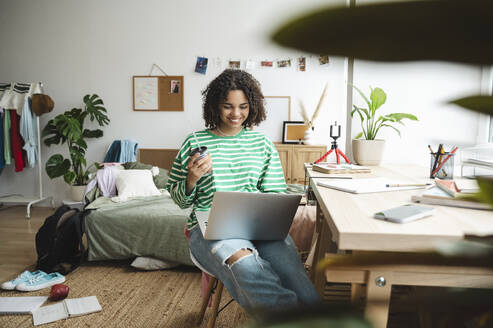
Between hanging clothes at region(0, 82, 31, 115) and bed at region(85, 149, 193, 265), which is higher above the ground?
hanging clothes at region(0, 82, 31, 115)

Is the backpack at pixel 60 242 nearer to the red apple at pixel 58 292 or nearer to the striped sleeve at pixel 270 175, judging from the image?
the red apple at pixel 58 292

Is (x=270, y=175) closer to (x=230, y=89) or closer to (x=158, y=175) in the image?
(x=230, y=89)

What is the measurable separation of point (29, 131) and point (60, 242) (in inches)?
86.6

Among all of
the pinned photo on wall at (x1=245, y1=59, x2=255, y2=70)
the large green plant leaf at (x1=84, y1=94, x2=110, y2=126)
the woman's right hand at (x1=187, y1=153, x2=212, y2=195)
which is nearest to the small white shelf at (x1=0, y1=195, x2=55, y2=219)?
the large green plant leaf at (x1=84, y1=94, x2=110, y2=126)

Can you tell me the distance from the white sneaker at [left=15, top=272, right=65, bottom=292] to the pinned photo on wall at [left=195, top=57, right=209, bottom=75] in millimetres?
2650

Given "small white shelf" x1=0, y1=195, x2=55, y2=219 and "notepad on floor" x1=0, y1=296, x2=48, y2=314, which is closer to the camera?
"notepad on floor" x1=0, y1=296, x2=48, y2=314

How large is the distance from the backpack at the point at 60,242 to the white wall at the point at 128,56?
76.1 inches

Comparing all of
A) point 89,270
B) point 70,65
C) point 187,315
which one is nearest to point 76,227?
point 89,270

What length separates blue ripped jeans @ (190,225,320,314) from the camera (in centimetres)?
110

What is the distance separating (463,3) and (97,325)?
2.04m

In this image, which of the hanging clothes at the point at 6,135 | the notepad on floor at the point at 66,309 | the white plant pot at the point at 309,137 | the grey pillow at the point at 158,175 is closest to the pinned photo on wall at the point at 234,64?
the white plant pot at the point at 309,137

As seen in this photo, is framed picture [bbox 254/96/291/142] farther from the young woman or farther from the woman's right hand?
the woman's right hand

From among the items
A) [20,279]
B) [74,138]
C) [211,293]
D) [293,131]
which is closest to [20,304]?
[20,279]

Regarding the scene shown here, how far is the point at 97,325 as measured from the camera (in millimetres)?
1802
